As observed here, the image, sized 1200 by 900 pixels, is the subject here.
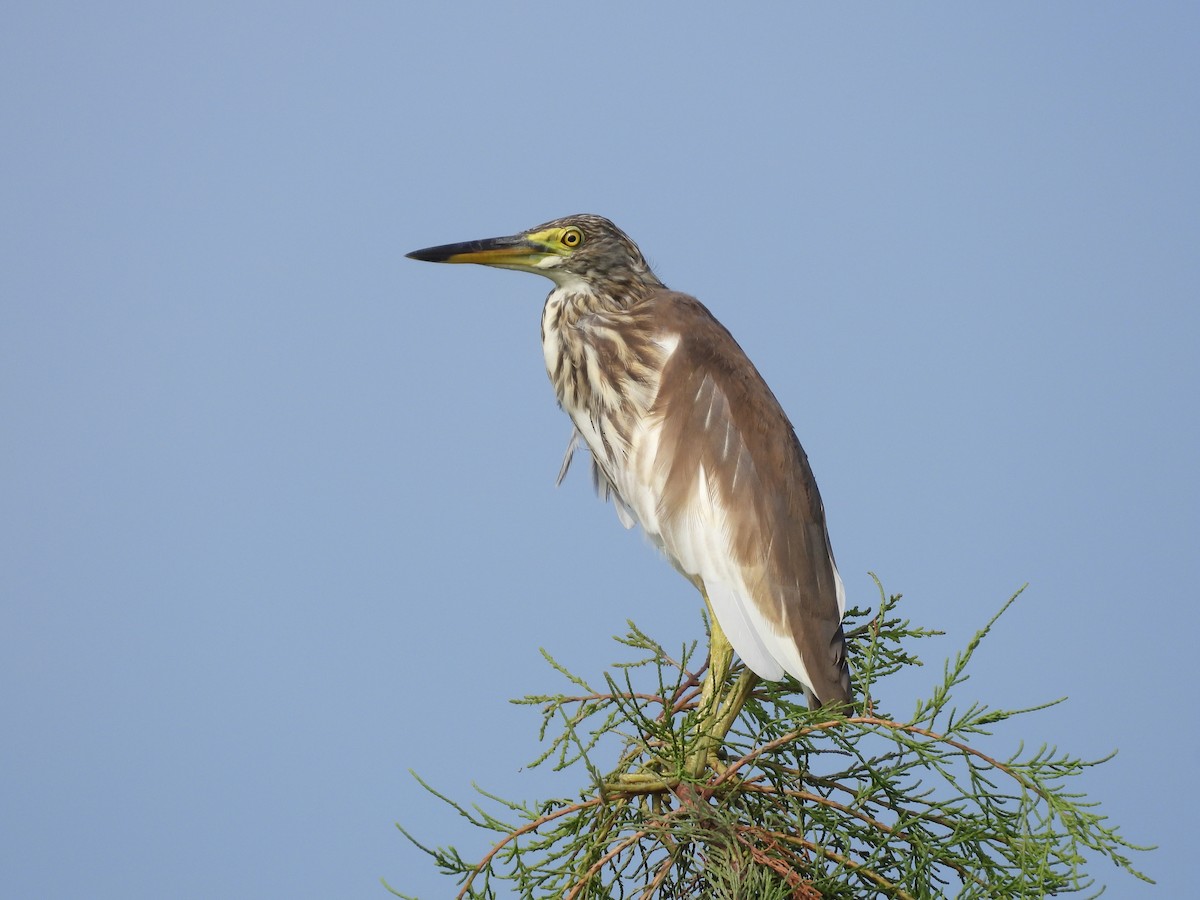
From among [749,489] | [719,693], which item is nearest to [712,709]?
[719,693]

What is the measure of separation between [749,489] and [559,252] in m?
0.73

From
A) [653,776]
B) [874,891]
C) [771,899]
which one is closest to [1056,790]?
[874,891]

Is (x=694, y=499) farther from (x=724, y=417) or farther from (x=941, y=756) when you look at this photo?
(x=941, y=756)

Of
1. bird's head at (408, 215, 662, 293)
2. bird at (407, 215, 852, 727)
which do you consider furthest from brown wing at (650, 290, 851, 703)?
bird's head at (408, 215, 662, 293)

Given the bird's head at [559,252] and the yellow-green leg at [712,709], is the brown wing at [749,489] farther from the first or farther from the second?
the bird's head at [559,252]

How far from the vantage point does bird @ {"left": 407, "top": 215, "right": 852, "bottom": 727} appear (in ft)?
8.41

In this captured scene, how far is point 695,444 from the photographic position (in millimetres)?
2697

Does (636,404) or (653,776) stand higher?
(636,404)

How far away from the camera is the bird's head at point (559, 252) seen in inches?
114

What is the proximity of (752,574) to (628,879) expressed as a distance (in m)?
0.69

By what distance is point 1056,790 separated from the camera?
2.09m

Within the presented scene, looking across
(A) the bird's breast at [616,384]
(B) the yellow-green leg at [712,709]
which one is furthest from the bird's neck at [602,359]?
(B) the yellow-green leg at [712,709]

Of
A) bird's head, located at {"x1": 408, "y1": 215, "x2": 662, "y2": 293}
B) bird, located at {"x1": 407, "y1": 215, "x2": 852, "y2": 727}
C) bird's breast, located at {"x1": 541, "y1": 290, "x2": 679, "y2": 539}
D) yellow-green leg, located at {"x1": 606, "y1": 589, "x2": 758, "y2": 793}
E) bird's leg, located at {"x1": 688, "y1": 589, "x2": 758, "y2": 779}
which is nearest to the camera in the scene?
yellow-green leg, located at {"x1": 606, "y1": 589, "x2": 758, "y2": 793}

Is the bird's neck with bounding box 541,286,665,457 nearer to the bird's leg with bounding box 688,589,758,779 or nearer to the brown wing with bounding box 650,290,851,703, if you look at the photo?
the brown wing with bounding box 650,290,851,703
